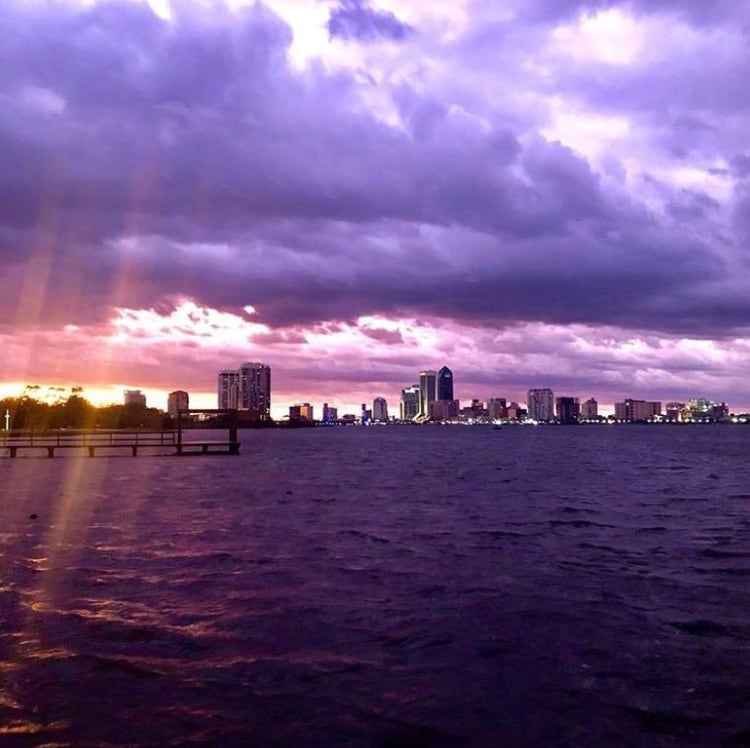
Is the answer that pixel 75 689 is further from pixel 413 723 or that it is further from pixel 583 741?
pixel 583 741

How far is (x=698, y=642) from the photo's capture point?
1574 cm

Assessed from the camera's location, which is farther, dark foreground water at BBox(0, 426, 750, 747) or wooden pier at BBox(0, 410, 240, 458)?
wooden pier at BBox(0, 410, 240, 458)

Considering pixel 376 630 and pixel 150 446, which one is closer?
pixel 376 630

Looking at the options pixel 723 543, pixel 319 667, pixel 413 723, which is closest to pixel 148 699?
pixel 319 667

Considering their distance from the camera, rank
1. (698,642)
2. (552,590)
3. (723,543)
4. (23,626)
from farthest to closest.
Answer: (723,543)
(552,590)
(23,626)
(698,642)

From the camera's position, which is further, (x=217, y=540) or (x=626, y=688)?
(x=217, y=540)

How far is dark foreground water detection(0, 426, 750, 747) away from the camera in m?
11.9

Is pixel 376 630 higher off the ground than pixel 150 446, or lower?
lower

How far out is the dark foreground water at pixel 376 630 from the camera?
11.9 m

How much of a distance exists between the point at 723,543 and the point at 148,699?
73.5 feet

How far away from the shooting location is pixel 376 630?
16.6 meters

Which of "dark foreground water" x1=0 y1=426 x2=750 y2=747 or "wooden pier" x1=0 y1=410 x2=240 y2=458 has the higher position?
"wooden pier" x1=0 y1=410 x2=240 y2=458

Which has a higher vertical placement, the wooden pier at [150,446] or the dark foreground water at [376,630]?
the wooden pier at [150,446]

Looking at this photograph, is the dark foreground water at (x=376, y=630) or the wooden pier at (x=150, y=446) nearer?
the dark foreground water at (x=376, y=630)
